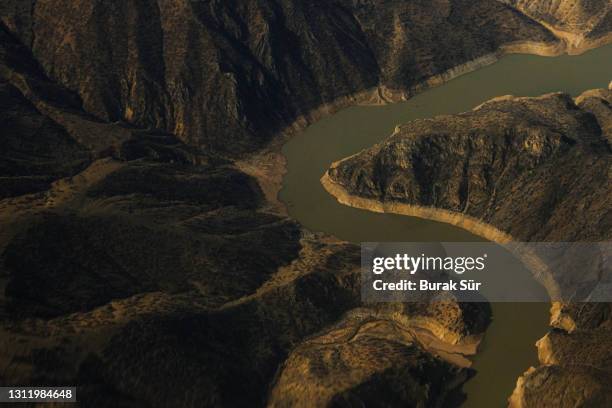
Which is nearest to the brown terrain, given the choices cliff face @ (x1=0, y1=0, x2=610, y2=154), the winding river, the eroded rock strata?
cliff face @ (x1=0, y1=0, x2=610, y2=154)

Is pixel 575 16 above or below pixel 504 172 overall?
above

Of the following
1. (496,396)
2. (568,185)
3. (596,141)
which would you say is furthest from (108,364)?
(596,141)

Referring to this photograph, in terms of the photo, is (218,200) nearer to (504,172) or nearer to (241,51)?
(241,51)

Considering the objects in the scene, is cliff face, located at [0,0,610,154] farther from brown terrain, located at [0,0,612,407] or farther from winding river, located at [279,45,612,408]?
winding river, located at [279,45,612,408]

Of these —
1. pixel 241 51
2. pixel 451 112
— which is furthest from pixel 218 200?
pixel 451 112

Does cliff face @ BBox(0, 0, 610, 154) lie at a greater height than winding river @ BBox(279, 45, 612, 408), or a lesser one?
greater
